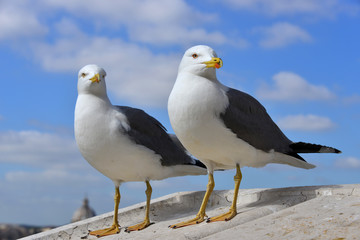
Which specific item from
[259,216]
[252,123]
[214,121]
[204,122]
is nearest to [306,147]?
[252,123]

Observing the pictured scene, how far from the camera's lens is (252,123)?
6.74 m

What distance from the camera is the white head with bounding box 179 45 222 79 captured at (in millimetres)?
6492

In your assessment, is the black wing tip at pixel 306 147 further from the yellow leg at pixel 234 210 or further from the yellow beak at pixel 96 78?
the yellow beak at pixel 96 78

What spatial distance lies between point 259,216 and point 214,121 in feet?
4.90

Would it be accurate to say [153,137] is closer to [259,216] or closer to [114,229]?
[114,229]

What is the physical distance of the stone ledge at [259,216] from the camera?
17.7 feet

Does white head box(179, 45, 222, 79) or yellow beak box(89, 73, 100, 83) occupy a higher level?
yellow beak box(89, 73, 100, 83)

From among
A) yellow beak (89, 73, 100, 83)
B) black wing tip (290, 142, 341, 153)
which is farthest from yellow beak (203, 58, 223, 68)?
yellow beak (89, 73, 100, 83)

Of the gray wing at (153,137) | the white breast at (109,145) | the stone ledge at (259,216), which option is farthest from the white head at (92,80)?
the stone ledge at (259,216)

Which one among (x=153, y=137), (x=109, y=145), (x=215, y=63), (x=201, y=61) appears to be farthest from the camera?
(x=153, y=137)

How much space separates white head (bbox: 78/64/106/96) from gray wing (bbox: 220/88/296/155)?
2.26 metres

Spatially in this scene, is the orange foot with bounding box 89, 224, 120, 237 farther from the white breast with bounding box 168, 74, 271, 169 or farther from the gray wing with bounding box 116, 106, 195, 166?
the white breast with bounding box 168, 74, 271, 169

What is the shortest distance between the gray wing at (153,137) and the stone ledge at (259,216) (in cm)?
100

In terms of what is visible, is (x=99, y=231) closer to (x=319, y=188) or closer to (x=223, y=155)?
(x=223, y=155)
